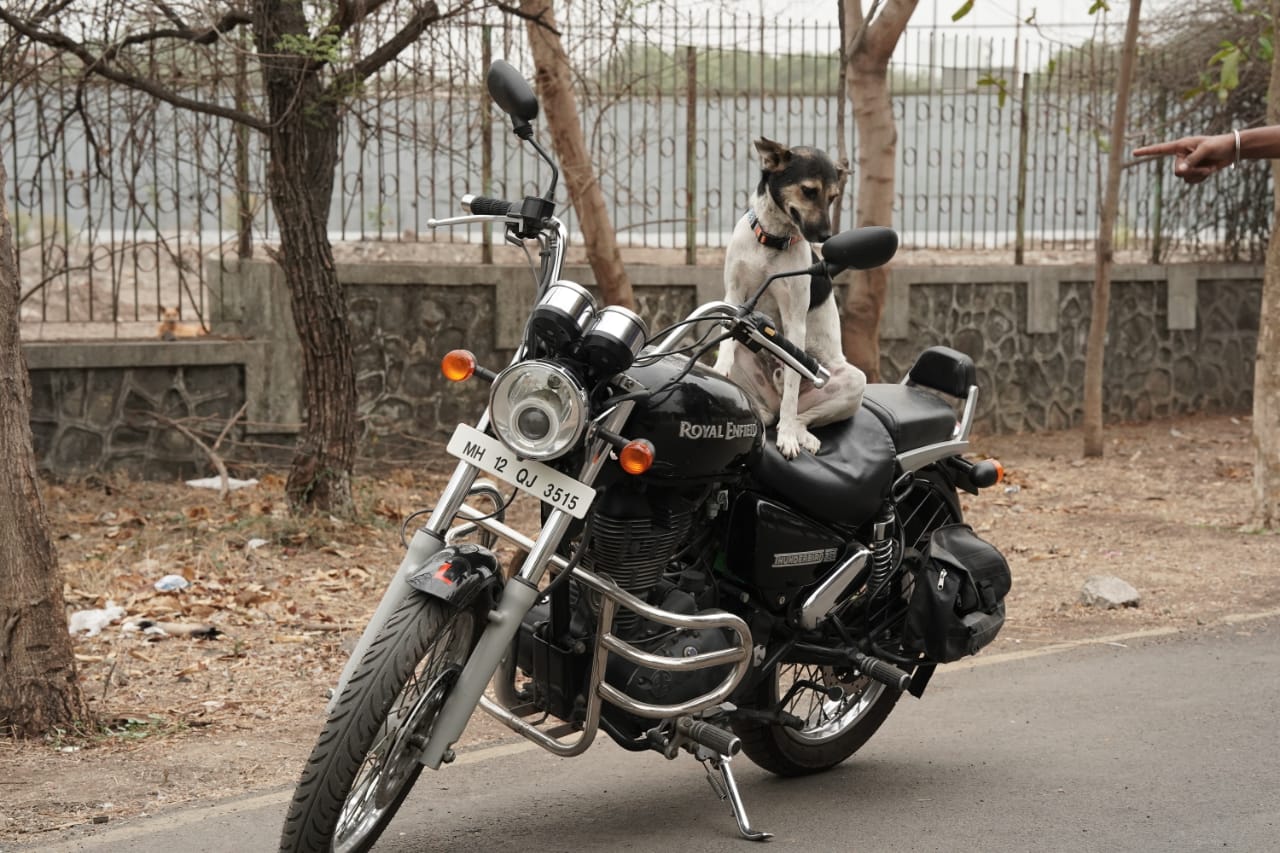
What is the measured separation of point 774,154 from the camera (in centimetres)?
484

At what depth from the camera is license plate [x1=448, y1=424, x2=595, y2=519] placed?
364 cm

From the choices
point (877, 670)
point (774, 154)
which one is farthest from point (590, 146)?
point (877, 670)

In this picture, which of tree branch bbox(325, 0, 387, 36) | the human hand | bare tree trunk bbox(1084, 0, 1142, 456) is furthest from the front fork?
bare tree trunk bbox(1084, 0, 1142, 456)

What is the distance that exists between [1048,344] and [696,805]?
33.3 ft

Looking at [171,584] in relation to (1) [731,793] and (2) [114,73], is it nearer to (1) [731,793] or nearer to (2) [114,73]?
(2) [114,73]

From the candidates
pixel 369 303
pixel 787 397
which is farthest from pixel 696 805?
pixel 369 303

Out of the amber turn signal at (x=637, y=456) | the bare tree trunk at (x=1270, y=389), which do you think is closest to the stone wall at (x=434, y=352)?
the bare tree trunk at (x=1270, y=389)

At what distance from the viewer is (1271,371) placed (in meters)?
8.95

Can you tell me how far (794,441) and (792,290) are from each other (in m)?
0.67

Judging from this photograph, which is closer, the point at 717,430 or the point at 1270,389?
the point at 717,430

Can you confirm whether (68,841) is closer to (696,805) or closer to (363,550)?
(696,805)

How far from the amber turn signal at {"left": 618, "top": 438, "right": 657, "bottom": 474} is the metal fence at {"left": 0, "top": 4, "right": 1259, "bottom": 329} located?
5.98 metres

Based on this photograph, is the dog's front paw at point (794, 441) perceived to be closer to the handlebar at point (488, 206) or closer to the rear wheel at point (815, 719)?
the rear wheel at point (815, 719)

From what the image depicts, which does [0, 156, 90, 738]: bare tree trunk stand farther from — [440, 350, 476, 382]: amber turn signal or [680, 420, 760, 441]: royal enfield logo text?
[680, 420, 760, 441]: royal enfield logo text
